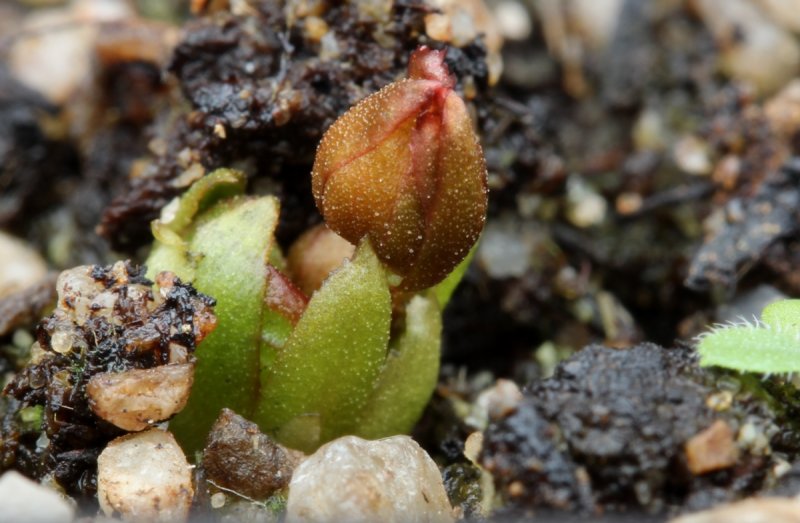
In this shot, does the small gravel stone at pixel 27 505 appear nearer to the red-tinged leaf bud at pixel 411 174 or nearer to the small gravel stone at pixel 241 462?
the small gravel stone at pixel 241 462

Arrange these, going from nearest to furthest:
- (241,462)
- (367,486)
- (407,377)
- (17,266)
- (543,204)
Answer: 1. (367,486)
2. (241,462)
3. (407,377)
4. (17,266)
5. (543,204)

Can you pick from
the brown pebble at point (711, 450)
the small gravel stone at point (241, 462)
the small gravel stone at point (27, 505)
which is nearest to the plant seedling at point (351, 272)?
the small gravel stone at point (241, 462)

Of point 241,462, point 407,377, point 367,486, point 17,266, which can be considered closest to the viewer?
point 367,486

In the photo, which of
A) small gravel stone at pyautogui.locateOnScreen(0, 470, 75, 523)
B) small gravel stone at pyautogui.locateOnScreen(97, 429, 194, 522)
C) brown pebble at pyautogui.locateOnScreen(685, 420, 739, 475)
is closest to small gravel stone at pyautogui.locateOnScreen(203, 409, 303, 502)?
small gravel stone at pyautogui.locateOnScreen(97, 429, 194, 522)

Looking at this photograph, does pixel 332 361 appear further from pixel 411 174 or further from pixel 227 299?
pixel 411 174

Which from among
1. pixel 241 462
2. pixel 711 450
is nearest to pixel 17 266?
pixel 241 462

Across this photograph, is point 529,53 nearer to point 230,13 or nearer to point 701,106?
point 701,106

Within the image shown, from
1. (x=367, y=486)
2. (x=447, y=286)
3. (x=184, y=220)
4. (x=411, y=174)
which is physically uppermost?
(x=411, y=174)
